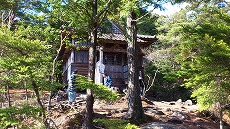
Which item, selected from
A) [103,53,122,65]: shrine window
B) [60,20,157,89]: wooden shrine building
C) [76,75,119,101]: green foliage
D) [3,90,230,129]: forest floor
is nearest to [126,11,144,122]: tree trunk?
[3,90,230,129]: forest floor

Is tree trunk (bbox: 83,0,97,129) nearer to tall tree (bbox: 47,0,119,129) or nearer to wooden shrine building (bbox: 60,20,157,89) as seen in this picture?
tall tree (bbox: 47,0,119,129)

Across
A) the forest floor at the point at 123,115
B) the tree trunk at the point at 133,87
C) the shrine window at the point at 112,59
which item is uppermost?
the shrine window at the point at 112,59

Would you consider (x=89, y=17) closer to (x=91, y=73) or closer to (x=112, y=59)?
(x=91, y=73)

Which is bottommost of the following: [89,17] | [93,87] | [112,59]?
[93,87]

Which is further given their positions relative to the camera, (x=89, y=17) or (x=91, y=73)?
(x=89, y=17)

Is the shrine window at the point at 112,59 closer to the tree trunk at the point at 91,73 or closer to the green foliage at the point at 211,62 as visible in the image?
the green foliage at the point at 211,62

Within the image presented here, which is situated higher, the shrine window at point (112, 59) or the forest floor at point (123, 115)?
the shrine window at point (112, 59)

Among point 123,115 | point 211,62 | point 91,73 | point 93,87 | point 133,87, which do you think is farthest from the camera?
point 123,115

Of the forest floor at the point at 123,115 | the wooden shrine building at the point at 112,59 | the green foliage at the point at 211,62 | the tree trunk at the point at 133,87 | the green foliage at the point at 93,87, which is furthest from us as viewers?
the wooden shrine building at the point at 112,59

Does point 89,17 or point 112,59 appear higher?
point 89,17

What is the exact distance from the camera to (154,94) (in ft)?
79.6

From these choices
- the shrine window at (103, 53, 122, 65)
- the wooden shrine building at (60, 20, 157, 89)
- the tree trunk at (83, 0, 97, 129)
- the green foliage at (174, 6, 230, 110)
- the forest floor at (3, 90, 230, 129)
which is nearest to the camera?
the tree trunk at (83, 0, 97, 129)

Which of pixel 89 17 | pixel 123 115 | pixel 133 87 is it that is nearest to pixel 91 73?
pixel 89 17

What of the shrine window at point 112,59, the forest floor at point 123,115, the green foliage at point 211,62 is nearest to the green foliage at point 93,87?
the forest floor at point 123,115
